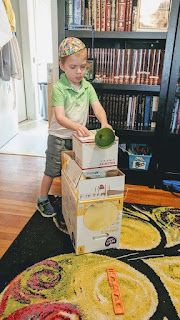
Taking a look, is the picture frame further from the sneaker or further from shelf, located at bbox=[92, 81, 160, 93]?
the sneaker

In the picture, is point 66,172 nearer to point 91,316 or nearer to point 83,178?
point 83,178

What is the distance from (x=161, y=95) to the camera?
190 centimetres

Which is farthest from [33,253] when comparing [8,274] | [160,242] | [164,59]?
[164,59]

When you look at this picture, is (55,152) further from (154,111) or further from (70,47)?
(154,111)

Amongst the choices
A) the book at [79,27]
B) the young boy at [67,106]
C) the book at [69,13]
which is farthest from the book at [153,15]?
the young boy at [67,106]

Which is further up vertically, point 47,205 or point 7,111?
point 7,111

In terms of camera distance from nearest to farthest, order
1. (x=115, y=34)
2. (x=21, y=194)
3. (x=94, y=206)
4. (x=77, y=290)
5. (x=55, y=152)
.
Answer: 1. (x=77, y=290)
2. (x=94, y=206)
3. (x=55, y=152)
4. (x=115, y=34)
5. (x=21, y=194)

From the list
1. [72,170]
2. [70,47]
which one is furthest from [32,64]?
[72,170]

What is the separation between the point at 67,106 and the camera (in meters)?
1.48

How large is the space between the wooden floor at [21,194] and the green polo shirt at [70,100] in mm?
570

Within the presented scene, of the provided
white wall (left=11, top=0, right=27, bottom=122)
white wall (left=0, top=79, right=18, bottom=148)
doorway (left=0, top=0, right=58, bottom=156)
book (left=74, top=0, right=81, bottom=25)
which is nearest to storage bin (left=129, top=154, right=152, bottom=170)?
book (left=74, top=0, right=81, bottom=25)

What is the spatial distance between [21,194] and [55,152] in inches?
21.9

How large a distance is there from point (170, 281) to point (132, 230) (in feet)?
1.27

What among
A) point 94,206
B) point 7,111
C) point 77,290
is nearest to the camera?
point 77,290
